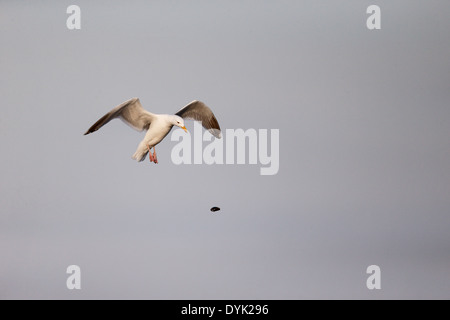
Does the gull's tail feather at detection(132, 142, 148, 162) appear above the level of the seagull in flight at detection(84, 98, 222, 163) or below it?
below

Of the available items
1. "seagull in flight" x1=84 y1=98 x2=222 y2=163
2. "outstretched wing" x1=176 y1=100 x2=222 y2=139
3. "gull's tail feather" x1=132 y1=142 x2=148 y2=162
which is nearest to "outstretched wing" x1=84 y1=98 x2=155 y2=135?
"seagull in flight" x1=84 y1=98 x2=222 y2=163

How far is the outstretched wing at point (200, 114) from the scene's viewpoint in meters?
4.28

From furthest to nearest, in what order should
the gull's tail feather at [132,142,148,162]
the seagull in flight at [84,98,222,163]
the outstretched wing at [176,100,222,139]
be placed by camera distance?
the outstretched wing at [176,100,222,139] < the gull's tail feather at [132,142,148,162] < the seagull in flight at [84,98,222,163]

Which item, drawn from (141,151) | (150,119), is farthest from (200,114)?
(141,151)

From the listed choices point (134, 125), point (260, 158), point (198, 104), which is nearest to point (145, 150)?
point (134, 125)

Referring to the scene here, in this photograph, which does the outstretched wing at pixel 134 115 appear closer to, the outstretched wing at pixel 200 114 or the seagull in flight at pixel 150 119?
A: the seagull in flight at pixel 150 119

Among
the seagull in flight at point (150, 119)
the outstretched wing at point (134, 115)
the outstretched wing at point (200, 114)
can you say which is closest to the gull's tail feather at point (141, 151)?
the seagull in flight at point (150, 119)

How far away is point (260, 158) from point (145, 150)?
1.45 metres

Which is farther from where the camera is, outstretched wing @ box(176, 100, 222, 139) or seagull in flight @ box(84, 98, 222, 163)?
outstretched wing @ box(176, 100, 222, 139)

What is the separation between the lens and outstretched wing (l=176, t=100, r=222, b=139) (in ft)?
14.0

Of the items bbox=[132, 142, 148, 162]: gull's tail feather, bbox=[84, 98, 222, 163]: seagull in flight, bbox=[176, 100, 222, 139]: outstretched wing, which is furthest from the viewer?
bbox=[176, 100, 222, 139]: outstretched wing

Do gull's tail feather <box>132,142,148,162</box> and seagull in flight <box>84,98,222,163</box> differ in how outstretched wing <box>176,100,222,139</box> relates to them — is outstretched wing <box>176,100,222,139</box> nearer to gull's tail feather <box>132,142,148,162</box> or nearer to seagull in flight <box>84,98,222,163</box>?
seagull in flight <box>84,98,222,163</box>

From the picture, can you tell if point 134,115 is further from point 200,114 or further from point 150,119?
point 200,114
